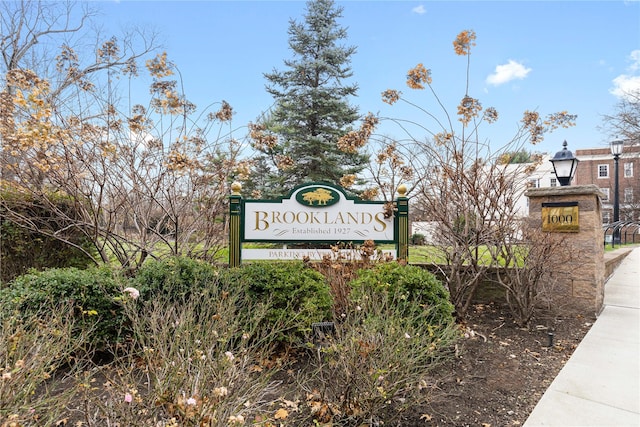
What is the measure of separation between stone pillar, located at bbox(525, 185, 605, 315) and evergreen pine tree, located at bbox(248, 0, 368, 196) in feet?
26.5

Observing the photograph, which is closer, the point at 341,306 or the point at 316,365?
the point at 316,365

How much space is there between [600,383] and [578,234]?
252cm

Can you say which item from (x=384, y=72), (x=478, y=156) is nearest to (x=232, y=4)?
(x=384, y=72)

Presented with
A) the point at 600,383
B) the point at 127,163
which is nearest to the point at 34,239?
the point at 127,163

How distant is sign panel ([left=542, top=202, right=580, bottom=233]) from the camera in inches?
185

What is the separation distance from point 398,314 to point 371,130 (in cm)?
333

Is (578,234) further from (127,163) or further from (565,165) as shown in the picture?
(127,163)

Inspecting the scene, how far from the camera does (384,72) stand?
7180mm

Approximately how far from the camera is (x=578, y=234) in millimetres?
4707

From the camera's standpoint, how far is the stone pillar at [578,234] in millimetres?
4609

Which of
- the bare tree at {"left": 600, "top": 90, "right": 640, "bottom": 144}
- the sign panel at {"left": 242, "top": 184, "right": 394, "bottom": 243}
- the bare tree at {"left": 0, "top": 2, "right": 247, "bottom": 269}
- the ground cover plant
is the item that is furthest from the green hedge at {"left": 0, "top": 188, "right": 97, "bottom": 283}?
the bare tree at {"left": 600, "top": 90, "right": 640, "bottom": 144}

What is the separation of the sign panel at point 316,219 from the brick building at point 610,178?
32239 mm

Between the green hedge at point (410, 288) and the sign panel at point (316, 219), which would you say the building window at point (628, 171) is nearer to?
the sign panel at point (316, 219)

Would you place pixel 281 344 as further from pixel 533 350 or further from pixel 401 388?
pixel 533 350
